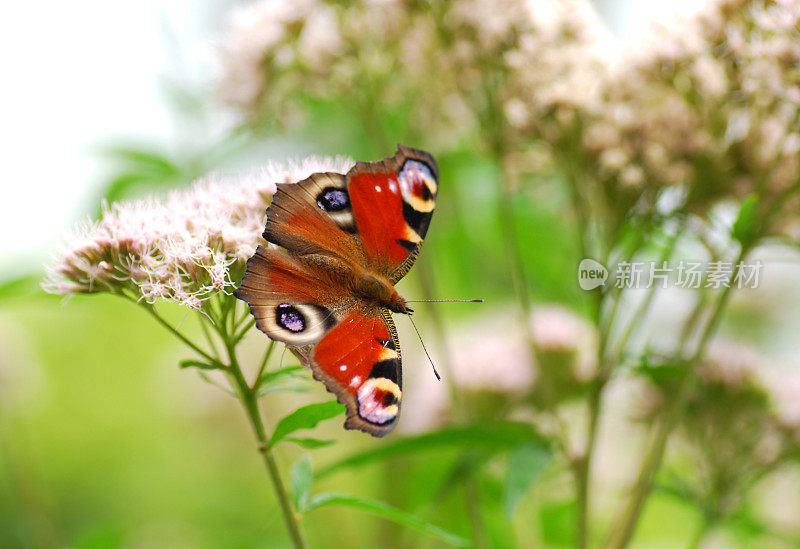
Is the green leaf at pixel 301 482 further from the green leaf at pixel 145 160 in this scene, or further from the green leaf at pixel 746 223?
the green leaf at pixel 145 160

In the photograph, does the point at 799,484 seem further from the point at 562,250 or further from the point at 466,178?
the point at 466,178

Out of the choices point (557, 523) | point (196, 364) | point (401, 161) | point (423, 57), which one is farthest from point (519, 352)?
point (196, 364)

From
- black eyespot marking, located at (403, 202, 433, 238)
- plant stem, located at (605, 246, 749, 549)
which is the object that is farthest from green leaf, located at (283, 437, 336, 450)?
plant stem, located at (605, 246, 749, 549)

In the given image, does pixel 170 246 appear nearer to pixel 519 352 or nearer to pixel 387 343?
pixel 387 343

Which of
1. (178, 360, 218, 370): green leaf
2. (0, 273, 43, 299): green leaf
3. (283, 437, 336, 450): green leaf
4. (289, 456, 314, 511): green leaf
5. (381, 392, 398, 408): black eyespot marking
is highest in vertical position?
(0, 273, 43, 299): green leaf

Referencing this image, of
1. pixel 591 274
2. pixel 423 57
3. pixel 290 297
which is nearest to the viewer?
pixel 290 297

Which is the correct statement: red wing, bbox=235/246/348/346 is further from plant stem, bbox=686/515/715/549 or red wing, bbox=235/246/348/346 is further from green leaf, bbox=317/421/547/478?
plant stem, bbox=686/515/715/549

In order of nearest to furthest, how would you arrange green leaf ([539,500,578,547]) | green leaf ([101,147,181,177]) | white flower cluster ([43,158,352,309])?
1. white flower cluster ([43,158,352,309])
2. green leaf ([101,147,181,177])
3. green leaf ([539,500,578,547])
